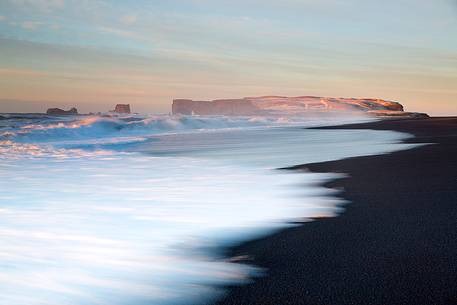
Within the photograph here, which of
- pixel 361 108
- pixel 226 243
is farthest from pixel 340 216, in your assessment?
pixel 361 108

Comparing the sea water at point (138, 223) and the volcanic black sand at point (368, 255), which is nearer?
the volcanic black sand at point (368, 255)

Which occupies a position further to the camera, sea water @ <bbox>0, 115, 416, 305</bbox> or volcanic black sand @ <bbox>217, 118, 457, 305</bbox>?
sea water @ <bbox>0, 115, 416, 305</bbox>

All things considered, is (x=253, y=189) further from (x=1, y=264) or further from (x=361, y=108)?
(x=361, y=108)

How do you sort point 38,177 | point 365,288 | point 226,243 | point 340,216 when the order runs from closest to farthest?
point 365,288 < point 226,243 < point 340,216 < point 38,177

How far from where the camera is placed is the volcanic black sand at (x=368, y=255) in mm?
1953

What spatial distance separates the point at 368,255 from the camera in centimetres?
243

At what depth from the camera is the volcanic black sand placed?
6.41ft

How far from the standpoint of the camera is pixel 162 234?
10.00ft

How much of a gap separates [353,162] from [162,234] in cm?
423

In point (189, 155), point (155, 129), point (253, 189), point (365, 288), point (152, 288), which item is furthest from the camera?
point (155, 129)

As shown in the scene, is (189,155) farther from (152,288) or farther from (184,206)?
(152,288)

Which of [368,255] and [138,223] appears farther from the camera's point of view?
[138,223]

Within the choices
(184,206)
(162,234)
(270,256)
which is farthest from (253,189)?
(270,256)

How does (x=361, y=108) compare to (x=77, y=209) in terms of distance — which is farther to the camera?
(x=361, y=108)
